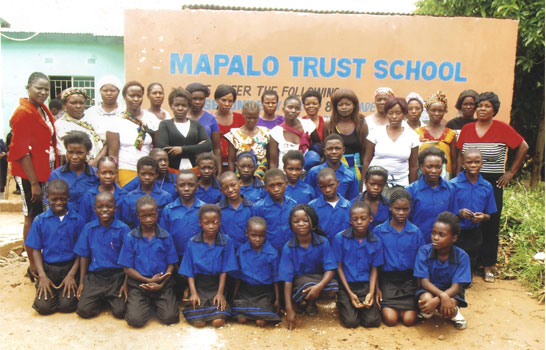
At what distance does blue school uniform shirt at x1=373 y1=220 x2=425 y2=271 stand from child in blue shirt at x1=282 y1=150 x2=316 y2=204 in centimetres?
67

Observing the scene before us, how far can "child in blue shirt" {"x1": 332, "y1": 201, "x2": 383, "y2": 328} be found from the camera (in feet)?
11.1

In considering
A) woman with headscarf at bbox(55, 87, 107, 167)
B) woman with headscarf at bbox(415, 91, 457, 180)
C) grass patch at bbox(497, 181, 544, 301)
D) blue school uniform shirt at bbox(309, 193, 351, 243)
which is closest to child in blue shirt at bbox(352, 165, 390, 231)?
blue school uniform shirt at bbox(309, 193, 351, 243)

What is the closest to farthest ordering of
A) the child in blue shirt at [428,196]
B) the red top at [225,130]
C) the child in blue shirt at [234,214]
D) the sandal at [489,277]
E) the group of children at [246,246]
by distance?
the group of children at [246,246] < the child in blue shirt at [234,214] < the child in blue shirt at [428,196] < the sandal at [489,277] < the red top at [225,130]

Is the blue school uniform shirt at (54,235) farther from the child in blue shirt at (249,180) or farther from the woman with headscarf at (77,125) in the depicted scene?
the child in blue shirt at (249,180)

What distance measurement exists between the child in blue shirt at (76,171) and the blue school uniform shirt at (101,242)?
0.93ft

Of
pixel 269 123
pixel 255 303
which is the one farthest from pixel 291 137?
pixel 255 303

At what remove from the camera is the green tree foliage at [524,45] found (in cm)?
642

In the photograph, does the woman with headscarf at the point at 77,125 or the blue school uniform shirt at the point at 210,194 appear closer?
the blue school uniform shirt at the point at 210,194

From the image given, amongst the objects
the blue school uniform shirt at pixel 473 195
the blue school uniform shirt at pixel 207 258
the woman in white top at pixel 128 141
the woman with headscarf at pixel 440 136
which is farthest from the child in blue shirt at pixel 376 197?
the woman in white top at pixel 128 141

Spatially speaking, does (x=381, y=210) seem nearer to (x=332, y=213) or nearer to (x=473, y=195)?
(x=332, y=213)

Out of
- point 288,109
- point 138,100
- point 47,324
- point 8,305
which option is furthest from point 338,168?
point 8,305

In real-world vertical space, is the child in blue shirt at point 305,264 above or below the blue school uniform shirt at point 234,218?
below

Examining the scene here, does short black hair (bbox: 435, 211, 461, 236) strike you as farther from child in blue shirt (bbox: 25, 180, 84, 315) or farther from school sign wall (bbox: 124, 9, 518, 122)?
school sign wall (bbox: 124, 9, 518, 122)

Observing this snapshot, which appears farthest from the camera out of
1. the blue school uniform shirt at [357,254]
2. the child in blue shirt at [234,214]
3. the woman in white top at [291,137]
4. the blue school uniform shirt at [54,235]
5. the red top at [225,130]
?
the red top at [225,130]
